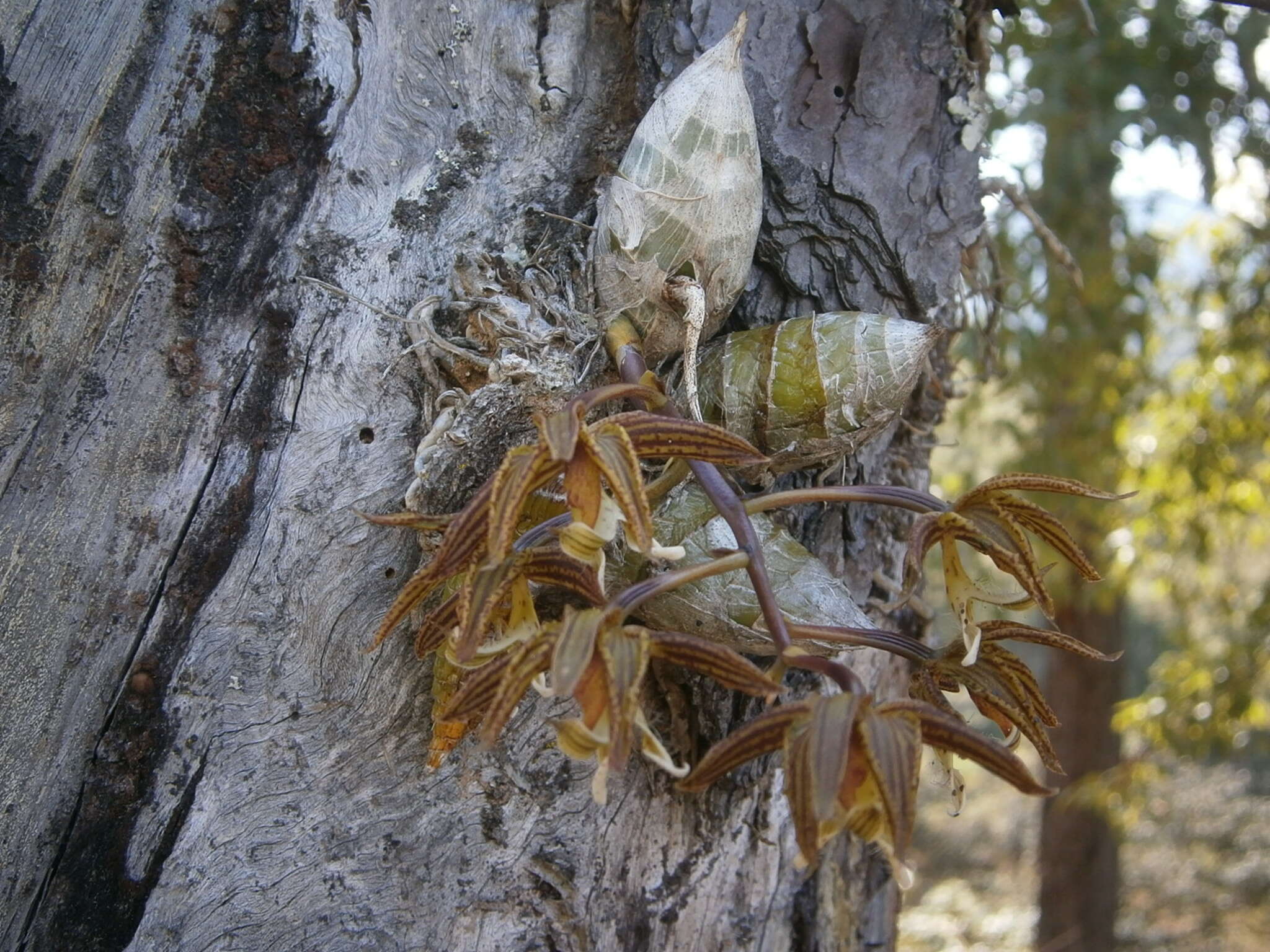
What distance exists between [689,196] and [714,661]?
550 mm

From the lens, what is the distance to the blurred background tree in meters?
4.02

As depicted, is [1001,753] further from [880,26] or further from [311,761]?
[880,26]

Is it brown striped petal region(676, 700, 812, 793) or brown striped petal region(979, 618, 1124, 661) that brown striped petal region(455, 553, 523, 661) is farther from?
brown striped petal region(979, 618, 1124, 661)

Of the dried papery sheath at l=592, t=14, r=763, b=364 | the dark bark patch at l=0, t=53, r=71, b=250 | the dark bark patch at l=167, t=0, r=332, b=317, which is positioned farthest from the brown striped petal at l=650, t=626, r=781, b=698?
the dark bark patch at l=0, t=53, r=71, b=250

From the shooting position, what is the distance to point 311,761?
4.06ft

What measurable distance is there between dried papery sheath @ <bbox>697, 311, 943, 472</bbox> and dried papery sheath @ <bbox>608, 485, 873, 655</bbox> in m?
0.11

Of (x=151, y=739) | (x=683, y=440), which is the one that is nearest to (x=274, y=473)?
(x=151, y=739)

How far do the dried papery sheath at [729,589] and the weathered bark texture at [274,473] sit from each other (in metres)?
0.19

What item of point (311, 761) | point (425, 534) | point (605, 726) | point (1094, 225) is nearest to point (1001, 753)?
point (605, 726)

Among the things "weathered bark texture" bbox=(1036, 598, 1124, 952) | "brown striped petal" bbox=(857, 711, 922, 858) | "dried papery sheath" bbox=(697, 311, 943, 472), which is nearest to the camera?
"brown striped petal" bbox=(857, 711, 922, 858)

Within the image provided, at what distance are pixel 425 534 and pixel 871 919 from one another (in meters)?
1.00

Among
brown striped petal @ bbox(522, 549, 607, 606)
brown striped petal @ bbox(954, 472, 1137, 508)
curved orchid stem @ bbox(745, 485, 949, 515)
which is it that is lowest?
brown striped petal @ bbox(522, 549, 607, 606)

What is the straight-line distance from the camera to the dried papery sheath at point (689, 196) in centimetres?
119

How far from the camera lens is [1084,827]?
5.88 metres
